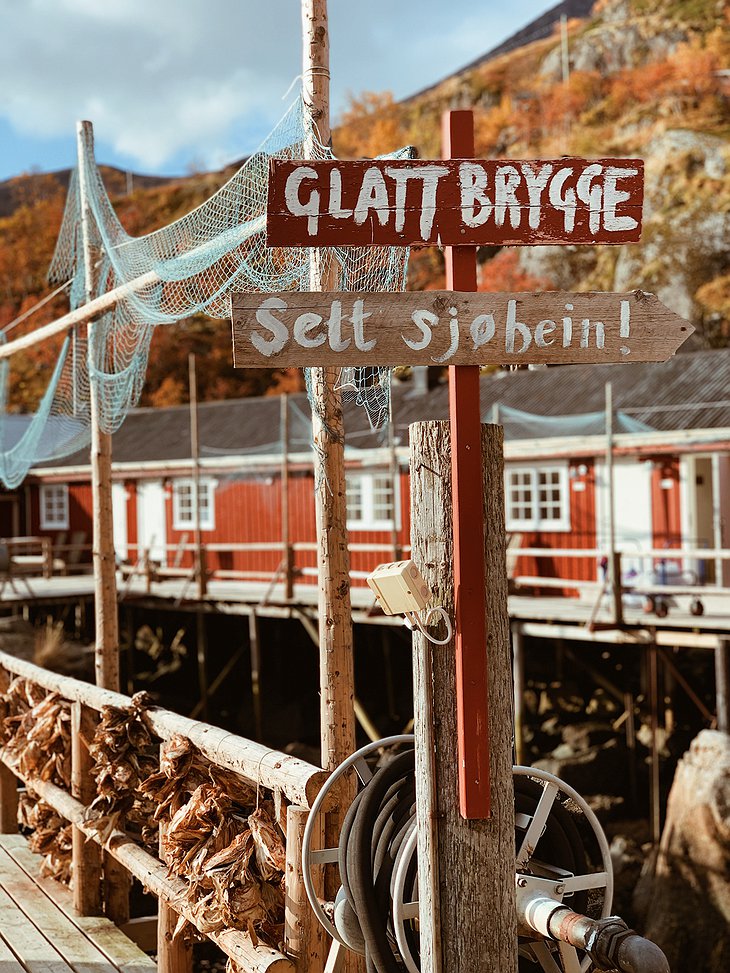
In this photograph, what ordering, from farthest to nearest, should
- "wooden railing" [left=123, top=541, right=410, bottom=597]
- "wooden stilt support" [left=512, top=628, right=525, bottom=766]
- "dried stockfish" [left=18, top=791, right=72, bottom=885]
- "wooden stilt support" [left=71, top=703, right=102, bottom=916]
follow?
1. "wooden railing" [left=123, top=541, right=410, bottom=597]
2. "wooden stilt support" [left=512, top=628, right=525, bottom=766]
3. "dried stockfish" [left=18, top=791, right=72, bottom=885]
4. "wooden stilt support" [left=71, top=703, right=102, bottom=916]

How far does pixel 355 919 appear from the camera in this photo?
3.50 metres

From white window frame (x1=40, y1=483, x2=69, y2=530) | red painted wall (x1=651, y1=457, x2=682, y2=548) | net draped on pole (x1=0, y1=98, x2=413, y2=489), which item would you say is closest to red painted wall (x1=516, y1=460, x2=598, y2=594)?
red painted wall (x1=651, y1=457, x2=682, y2=548)

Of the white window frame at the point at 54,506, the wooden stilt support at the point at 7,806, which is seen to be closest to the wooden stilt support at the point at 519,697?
the wooden stilt support at the point at 7,806

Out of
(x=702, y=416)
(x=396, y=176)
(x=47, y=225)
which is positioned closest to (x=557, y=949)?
(x=396, y=176)

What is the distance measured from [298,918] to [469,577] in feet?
5.12

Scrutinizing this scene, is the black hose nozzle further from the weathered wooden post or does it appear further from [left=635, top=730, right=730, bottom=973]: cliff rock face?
[left=635, top=730, right=730, bottom=973]: cliff rock face

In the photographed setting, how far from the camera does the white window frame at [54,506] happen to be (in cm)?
2809

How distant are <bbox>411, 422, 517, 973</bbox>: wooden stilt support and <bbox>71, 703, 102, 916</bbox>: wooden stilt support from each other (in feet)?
9.54

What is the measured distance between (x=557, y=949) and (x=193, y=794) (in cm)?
Result: 164

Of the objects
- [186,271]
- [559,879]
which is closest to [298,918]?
[559,879]

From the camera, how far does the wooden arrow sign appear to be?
2955mm

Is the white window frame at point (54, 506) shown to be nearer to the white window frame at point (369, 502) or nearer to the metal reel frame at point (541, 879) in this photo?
the white window frame at point (369, 502)

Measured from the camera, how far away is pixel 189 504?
24375 mm

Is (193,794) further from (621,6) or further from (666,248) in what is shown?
(621,6)
